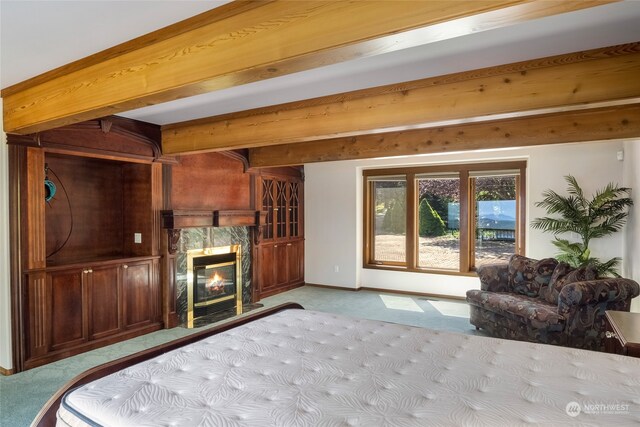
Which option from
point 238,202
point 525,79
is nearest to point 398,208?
point 238,202

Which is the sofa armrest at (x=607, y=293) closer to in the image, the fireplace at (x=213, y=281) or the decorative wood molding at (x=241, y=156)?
the fireplace at (x=213, y=281)

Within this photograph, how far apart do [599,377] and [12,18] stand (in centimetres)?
340

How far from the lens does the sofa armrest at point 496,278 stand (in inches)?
187

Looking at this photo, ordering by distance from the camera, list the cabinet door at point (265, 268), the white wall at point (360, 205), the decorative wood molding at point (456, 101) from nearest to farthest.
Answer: the decorative wood molding at point (456, 101) < the white wall at point (360, 205) < the cabinet door at point (265, 268)

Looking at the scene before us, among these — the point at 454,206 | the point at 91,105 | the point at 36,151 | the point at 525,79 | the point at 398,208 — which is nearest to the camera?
the point at 91,105

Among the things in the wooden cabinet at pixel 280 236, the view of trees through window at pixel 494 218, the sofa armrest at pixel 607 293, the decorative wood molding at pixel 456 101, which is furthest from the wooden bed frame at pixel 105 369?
the view of trees through window at pixel 494 218

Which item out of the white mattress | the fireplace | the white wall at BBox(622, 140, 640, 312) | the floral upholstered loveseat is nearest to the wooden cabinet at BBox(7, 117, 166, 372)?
the fireplace

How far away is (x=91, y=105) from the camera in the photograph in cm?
238

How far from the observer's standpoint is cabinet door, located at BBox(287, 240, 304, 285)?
7.18 meters

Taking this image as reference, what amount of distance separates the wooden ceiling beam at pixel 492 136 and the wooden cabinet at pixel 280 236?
1.68 metres

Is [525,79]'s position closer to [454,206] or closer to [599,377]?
[599,377]

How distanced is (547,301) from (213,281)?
172 inches

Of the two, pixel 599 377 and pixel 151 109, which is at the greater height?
pixel 151 109

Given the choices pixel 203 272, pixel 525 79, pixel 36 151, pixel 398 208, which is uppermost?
pixel 525 79
